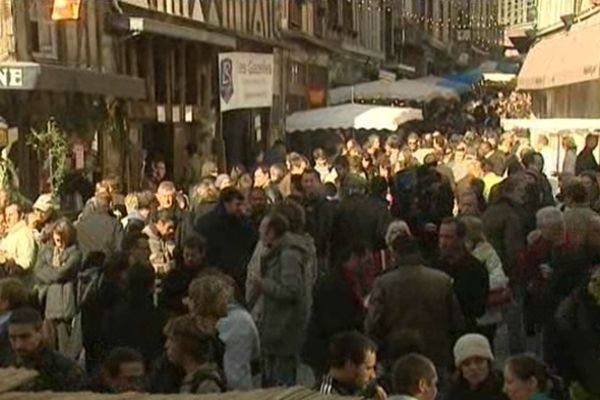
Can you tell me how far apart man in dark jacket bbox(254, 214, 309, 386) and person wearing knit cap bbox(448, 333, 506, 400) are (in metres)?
2.88

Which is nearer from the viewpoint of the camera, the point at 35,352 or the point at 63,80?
the point at 35,352

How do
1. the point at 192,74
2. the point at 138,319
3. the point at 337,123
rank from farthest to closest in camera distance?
1. the point at 337,123
2. the point at 192,74
3. the point at 138,319

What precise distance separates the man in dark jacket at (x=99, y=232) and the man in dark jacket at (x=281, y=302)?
2.07 metres

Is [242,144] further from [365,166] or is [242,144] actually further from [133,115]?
[365,166]

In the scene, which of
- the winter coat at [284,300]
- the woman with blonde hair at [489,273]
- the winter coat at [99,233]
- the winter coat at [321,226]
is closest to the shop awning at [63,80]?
the winter coat at [321,226]

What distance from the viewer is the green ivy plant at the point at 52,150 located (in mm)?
17859

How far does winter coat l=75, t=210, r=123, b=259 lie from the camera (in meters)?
11.9

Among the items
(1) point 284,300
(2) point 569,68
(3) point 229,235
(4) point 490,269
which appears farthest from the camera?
(2) point 569,68

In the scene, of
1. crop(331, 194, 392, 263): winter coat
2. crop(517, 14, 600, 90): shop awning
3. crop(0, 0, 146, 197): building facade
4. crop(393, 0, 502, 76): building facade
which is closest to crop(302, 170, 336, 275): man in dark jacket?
crop(331, 194, 392, 263): winter coat

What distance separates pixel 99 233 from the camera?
12062 mm

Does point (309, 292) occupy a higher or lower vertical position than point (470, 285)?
lower

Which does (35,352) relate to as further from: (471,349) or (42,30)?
(42,30)

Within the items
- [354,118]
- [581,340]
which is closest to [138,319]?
[581,340]

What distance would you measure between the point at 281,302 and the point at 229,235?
6.00 ft
